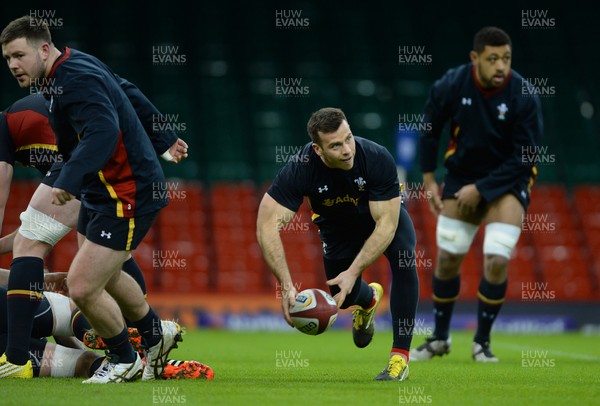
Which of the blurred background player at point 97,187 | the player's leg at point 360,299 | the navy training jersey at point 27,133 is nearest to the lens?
the blurred background player at point 97,187

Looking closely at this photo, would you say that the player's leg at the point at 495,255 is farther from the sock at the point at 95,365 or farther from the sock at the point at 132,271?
the sock at the point at 95,365

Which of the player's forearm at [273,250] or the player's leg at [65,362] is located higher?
the player's forearm at [273,250]

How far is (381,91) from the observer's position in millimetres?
18172

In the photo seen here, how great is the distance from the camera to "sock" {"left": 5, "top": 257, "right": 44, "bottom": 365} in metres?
5.69

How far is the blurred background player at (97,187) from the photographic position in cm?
526

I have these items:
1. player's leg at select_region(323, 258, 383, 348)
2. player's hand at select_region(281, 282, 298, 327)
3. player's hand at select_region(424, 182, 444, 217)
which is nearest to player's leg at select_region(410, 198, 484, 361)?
player's hand at select_region(424, 182, 444, 217)

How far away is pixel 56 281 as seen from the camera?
666 cm

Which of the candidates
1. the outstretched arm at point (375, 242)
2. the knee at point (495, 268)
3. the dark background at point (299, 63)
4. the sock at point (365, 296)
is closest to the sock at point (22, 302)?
the outstretched arm at point (375, 242)

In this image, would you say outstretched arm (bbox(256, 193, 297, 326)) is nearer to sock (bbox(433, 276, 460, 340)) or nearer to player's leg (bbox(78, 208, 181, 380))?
player's leg (bbox(78, 208, 181, 380))

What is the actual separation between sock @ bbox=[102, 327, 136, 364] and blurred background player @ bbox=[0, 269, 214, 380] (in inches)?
8.8

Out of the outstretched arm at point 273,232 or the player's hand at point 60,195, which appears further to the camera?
the outstretched arm at point 273,232

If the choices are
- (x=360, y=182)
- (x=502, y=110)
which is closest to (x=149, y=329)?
(x=360, y=182)

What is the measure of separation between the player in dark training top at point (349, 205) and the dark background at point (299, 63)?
34.1ft

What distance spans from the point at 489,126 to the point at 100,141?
11.3 feet
